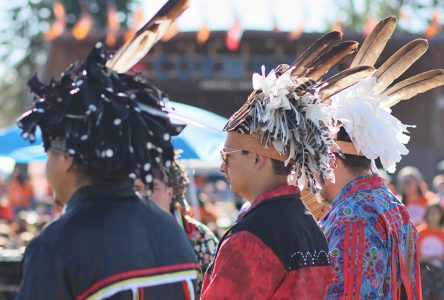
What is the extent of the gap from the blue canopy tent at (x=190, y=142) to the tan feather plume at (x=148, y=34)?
2762mm

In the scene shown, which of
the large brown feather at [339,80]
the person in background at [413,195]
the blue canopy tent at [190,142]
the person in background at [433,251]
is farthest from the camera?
the person in background at [413,195]

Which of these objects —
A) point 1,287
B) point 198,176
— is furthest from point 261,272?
point 198,176

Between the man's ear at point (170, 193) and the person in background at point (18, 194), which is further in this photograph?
the person in background at point (18, 194)

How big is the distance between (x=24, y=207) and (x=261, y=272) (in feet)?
45.2

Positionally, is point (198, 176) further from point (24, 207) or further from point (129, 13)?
point (129, 13)

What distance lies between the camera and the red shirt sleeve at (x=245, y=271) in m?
3.07

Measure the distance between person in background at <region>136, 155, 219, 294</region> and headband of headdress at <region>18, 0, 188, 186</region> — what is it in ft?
5.72

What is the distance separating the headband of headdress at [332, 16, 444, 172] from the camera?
13.2ft

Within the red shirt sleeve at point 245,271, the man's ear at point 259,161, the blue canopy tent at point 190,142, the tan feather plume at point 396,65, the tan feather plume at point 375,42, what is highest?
the tan feather plume at point 375,42

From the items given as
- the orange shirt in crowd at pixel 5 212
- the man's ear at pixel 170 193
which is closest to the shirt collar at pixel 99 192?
the man's ear at pixel 170 193

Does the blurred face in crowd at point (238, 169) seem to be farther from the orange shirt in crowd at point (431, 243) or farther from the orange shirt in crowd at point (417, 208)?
the orange shirt in crowd at point (417, 208)

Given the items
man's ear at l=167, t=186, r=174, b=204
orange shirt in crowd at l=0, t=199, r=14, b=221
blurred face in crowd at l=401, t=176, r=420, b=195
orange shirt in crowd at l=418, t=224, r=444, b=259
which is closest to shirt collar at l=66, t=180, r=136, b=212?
man's ear at l=167, t=186, r=174, b=204

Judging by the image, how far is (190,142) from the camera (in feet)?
20.9

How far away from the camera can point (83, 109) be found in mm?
2883
